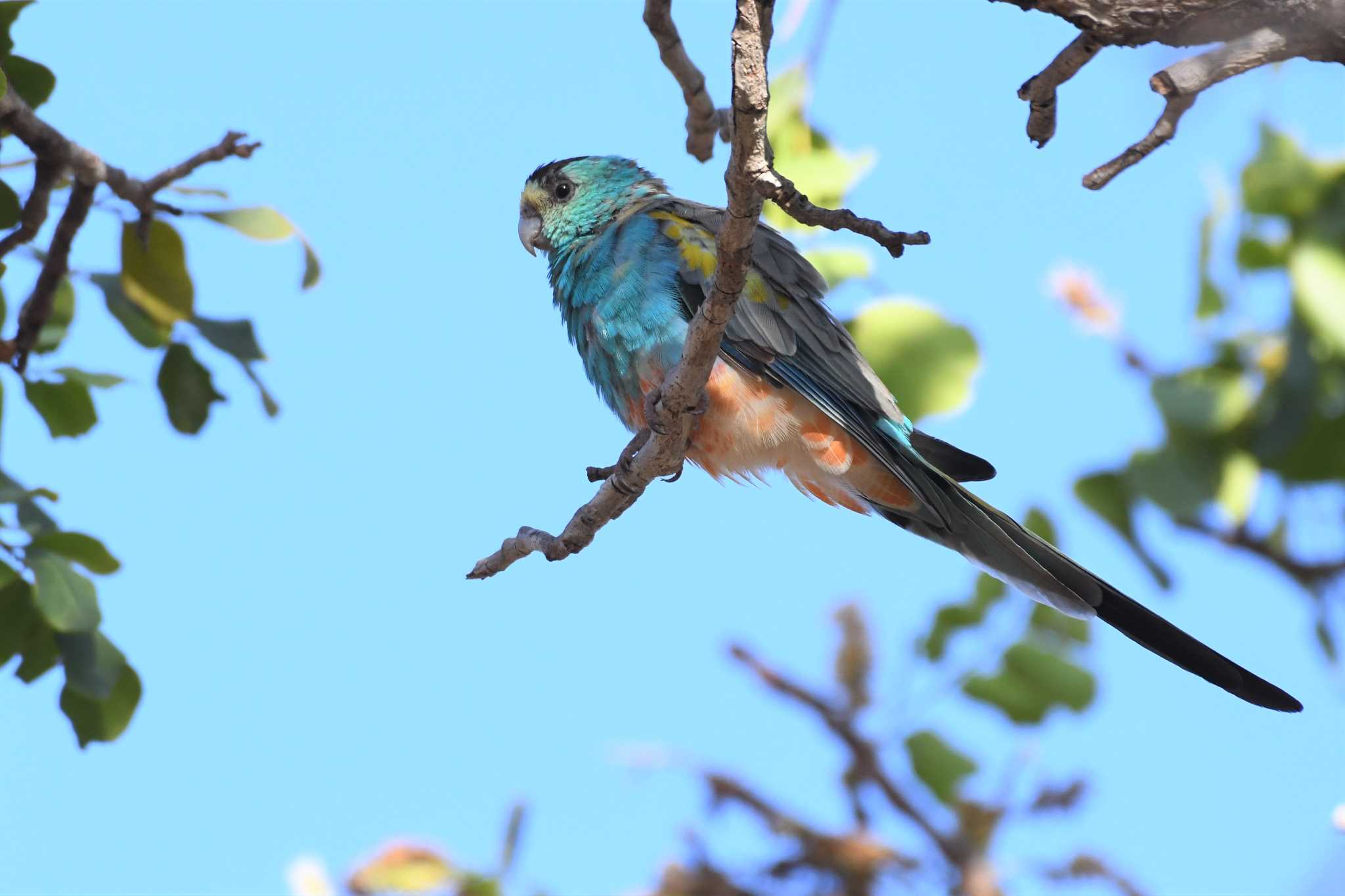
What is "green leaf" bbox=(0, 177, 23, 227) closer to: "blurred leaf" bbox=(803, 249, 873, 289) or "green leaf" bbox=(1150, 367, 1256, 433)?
"blurred leaf" bbox=(803, 249, 873, 289)

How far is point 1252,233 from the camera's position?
14.7 ft

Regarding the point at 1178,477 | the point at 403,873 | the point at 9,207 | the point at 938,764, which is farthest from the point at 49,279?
the point at 1178,477

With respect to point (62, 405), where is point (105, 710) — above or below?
below

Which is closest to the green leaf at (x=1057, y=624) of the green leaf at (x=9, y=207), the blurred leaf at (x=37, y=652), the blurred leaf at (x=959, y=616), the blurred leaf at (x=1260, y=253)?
the blurred leaf at (x=959, y=616)

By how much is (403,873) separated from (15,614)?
1.75 metres

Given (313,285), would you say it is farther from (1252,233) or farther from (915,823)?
(1252,233)

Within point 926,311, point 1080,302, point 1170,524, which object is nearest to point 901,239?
point 926,311

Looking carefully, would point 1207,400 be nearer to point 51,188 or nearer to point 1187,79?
point 1187,79

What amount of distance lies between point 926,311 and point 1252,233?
1.38 m

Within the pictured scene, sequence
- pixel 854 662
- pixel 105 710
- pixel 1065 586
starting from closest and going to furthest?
pixel 105 710 < pixel 1065 586 < pixel 854 662

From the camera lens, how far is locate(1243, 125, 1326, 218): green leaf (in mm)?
4277

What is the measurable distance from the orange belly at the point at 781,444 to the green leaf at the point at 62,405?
1832 millimetres

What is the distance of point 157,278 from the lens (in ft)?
12.1

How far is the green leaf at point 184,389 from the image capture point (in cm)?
374
